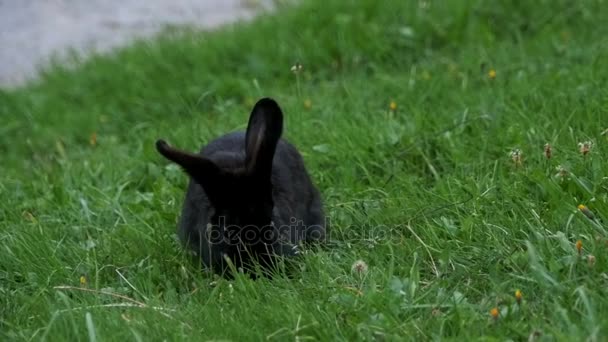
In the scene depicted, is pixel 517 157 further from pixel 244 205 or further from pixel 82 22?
pixel 82 22

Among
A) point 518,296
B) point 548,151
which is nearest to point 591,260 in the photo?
point 518,296

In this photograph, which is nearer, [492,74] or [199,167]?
[199,167]

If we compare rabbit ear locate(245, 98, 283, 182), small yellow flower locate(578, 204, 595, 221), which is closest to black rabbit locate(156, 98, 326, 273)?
rabbit ear locate(245, 98, 283, 182)

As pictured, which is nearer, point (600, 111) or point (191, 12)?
point (600, 111)

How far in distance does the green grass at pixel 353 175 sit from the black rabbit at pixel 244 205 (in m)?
0.11

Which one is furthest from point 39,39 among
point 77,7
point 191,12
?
point 191,12

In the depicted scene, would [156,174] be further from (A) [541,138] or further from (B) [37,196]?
(A) [541,138]

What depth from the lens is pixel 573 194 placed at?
12.9 feet

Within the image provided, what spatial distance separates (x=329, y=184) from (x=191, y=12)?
4.08m

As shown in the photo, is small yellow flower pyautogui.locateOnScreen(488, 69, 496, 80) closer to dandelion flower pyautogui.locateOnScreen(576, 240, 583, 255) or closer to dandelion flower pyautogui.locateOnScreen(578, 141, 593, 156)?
dandelion flower pyautogui.locateOnScreen(578, 141, 593, 156)

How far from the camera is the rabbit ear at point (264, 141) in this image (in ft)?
11.8

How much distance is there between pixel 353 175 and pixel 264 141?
1.22 meters

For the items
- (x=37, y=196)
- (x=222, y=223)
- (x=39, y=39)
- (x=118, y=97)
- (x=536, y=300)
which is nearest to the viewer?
(x=536, y=300)

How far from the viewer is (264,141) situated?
141 inches
